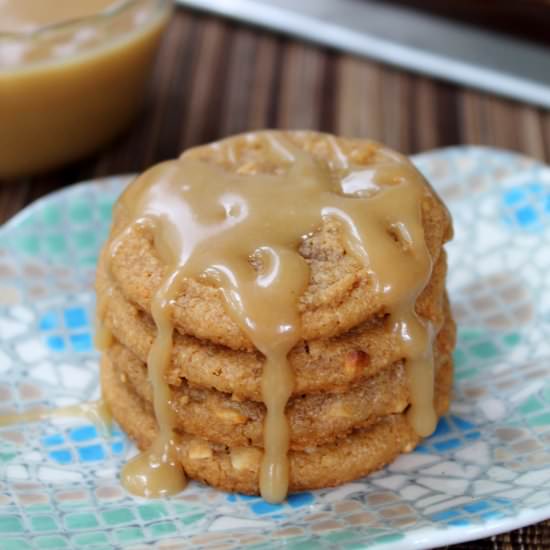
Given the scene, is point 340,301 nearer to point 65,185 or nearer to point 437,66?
point 65,185

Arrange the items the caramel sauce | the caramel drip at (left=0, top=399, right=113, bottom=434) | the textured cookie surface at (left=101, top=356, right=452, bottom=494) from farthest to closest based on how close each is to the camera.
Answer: the caramel sauce < the caramel drip at (left=0, top=399, right=113, bottom=434) < the textured cookie surface at (left=101, top=356, right=452, bottom=494)

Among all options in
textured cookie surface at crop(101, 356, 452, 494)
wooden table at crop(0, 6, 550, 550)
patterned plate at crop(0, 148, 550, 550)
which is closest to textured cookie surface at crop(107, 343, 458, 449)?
textured cookie surface at crop(101, 356, 452, 494)

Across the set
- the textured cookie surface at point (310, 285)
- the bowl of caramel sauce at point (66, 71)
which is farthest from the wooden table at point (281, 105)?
the textured cookie surface at point (310, 285)

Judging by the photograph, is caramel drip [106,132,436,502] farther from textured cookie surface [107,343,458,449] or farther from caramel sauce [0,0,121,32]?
caramel sauce [0,0,121,32]

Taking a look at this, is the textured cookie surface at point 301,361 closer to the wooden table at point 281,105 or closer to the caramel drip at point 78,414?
the caramel drip at point 78,414

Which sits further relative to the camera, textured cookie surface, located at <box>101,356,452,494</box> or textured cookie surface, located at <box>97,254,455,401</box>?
textured cookie surface, located at <box>101,356,452,494</box>
